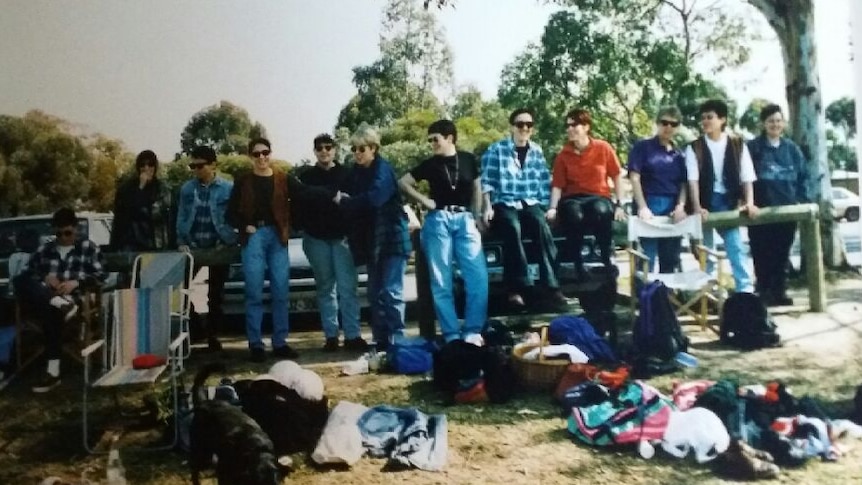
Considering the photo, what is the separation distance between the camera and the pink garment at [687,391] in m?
2.98

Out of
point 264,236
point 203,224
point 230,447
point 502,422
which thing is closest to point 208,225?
point 203,224

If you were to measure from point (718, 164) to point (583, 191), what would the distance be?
1.88 feet

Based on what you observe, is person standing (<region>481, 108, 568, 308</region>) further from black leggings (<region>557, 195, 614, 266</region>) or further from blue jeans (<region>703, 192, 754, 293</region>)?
blue jeans (<region>703, 192, 754, 293</region>)

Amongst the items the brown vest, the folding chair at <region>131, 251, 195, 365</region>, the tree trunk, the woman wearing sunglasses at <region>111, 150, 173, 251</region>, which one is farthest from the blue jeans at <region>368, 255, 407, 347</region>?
the tree trunk

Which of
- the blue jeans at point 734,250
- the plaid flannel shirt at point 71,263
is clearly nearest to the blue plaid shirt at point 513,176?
the blue jeans at point 734,250

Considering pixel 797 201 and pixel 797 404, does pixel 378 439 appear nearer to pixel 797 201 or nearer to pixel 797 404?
pixel 797 404

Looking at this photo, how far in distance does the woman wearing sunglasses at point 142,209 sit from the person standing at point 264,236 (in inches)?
11.1

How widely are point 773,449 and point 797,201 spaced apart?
105 centimetres

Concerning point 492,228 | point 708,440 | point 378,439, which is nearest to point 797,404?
point 708,440

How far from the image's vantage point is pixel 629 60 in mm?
3180

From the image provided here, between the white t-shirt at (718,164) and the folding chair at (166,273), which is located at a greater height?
the white t-shirt at (718,164)

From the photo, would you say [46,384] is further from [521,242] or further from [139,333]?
[521,242]

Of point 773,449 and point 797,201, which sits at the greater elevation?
point 797,201

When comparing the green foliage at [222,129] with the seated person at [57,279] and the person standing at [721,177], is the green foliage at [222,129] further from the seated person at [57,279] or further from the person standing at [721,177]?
the person standing at [721,177]
